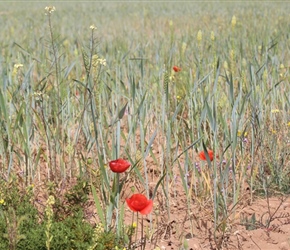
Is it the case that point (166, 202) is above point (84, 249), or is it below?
below

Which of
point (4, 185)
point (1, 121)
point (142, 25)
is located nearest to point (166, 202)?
point (4, 185)

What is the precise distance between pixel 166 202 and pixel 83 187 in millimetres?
371

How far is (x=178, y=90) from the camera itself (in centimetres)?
346

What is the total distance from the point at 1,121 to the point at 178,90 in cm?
134

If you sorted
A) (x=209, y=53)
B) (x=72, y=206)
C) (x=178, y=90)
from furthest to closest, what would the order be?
(x=209, y=53) → (x=178, y=90) → (x=72, y=206)

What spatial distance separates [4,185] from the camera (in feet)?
6.50

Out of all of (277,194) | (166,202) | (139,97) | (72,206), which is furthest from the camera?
(139,97)

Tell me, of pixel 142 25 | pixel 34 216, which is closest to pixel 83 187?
pixel 34 216

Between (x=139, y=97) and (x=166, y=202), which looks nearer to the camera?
(x=166, y=202)

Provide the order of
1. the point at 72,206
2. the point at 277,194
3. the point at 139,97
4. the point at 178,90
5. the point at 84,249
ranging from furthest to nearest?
the point at 178,90
the point at 139,97
the point at 277,194
the point at 72,206
the point at 84,249

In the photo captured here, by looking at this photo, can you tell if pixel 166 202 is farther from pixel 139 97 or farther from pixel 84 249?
pixel 139 97

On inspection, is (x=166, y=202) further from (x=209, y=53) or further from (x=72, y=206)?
(x=209, y=53)

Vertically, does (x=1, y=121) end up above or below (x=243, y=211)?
above

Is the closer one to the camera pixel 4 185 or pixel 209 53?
pixel 4 185
